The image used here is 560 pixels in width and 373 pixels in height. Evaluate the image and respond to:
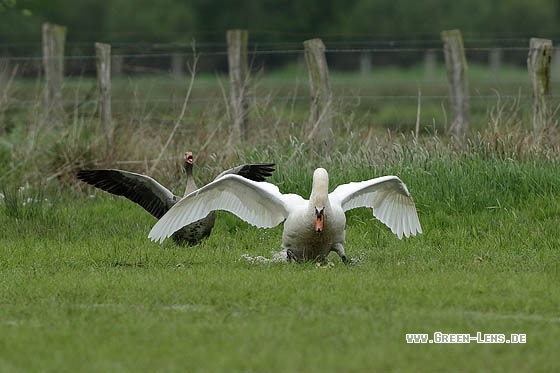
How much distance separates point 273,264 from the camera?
10117mm

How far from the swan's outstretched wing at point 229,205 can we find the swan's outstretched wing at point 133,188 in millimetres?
1202

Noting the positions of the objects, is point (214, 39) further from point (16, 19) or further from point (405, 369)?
point (405, 369)

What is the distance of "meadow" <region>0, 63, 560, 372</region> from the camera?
6527mm

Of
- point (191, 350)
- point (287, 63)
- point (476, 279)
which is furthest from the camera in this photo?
point (287, 63)

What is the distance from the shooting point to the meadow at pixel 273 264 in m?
6.53

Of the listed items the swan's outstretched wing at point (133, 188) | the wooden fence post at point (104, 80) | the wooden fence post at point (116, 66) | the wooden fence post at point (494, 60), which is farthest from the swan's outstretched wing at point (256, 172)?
the wooden fence post at point (116, 66)

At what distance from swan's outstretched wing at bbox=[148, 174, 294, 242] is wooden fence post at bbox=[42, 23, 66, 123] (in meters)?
6.79

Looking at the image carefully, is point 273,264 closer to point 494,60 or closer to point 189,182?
point 189,182

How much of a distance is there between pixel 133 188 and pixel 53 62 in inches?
246

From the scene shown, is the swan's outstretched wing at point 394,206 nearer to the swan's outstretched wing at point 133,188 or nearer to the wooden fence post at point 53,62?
the swan's outstretched wing at point 133,188

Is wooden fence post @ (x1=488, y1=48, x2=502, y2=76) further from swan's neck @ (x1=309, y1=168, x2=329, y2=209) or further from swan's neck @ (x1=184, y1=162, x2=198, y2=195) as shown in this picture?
swan's neck @ (x1=309, y1=168, x2=329, y2=209)

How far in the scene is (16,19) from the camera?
4784 cm

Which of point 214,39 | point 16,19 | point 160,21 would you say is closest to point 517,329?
point 16,19

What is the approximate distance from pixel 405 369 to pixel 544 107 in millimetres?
9336
